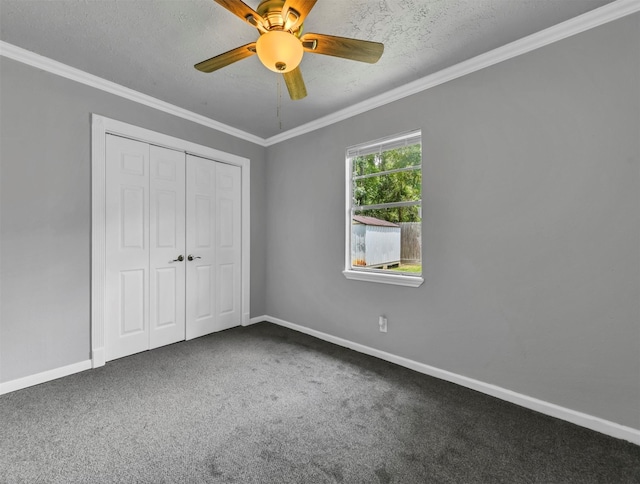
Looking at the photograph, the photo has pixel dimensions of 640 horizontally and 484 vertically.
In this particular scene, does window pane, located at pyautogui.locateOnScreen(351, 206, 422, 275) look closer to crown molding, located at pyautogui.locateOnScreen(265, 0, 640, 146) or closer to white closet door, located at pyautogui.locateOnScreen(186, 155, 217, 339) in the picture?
crown molding, located at pyautogui.locateOnScreen(265, 0, 640, 146)

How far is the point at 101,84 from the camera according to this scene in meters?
2.68

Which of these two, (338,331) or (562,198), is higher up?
(562,198)

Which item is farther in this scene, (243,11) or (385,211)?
(385,211)

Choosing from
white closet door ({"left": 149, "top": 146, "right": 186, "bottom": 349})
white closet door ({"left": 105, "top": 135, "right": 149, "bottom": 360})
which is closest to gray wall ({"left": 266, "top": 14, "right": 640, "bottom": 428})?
white closet door ({"left": 149, "top": 146, "right": 186, "bottom": 349})

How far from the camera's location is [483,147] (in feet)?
7.59

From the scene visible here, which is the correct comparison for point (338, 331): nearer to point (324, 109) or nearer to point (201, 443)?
point (201, 443)

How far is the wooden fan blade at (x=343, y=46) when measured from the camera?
1621mm

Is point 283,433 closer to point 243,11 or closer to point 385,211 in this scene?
point 385,211

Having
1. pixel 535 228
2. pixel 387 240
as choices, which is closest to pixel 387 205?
pixel 387 240

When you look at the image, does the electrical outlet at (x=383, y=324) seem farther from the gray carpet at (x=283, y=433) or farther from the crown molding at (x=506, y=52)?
the crown molding at (x=506, y=52)

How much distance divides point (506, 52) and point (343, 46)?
1.36 m

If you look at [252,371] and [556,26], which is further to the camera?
[252,371]

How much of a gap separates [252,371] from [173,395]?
2.12 ft

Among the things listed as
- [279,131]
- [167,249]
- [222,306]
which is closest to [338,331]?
[222,306]
